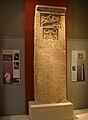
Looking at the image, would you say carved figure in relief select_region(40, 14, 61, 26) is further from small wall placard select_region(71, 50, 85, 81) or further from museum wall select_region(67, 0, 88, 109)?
small wall placard select_region(71, 50, 85, 81)

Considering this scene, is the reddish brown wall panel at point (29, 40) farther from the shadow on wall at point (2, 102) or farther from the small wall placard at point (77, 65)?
the small wall placard at point (77, 65)

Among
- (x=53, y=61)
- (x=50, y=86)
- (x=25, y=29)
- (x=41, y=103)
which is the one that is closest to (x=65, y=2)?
(x=25, y=29)

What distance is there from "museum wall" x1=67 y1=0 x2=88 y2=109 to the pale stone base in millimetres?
1187

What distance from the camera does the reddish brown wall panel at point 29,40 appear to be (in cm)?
507

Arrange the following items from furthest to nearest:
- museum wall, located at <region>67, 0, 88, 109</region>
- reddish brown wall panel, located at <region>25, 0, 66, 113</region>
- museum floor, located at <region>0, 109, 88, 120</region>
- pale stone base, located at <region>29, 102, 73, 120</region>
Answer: museum wall, located at <region>67, 0, 88, 109</region> → reddish brown wall panel, located at <region>25, 0, 66, 113</region> → museum floor, located at <region>0, 109, 88, 120</region> → pale stone base, located at <region>29, 102, 73, 120</region>

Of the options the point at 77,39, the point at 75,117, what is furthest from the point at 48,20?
the point at 75,117

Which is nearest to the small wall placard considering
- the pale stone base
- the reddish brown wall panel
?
the reddish brown wall panel

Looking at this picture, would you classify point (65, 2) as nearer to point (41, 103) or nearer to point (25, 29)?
point (25, 29)

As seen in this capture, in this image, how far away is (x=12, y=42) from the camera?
204 inches

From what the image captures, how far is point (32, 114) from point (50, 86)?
2.42ft

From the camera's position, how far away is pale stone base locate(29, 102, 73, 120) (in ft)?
13.8

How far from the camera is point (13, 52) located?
204 inches

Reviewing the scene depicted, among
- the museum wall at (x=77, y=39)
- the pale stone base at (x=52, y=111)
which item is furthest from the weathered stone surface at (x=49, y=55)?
the museum wall at (x=77, y=39)

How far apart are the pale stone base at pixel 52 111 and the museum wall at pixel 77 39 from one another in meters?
1.19
